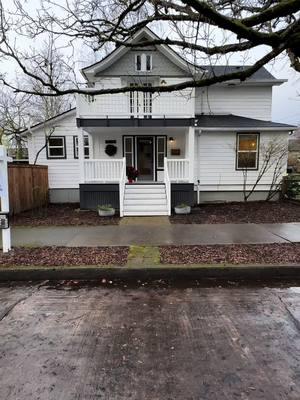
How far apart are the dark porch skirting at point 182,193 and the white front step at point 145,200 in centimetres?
44

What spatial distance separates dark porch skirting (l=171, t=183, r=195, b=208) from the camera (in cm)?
1174

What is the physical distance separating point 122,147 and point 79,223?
5832mm

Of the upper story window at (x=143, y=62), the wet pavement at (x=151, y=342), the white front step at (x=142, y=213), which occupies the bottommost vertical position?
the wet pavement at (x=151, y=342)

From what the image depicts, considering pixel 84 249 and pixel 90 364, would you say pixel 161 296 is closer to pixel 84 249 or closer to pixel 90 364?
pixel 90 364

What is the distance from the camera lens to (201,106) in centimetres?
1498

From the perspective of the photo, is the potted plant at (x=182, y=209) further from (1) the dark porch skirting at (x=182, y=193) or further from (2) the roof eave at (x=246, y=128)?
(2) the roof eave at (x=246, y=128)

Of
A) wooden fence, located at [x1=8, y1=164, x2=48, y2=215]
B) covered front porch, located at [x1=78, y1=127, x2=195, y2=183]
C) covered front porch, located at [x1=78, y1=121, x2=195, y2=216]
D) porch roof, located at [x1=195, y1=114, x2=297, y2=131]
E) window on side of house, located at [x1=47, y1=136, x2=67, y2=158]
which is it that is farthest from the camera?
window on side of house, located at [x1=47, y1=136, x2=67, y2=158]

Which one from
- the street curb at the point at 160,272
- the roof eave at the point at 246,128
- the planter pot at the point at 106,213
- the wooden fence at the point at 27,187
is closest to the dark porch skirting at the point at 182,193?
the planter pot at the point at 106,213

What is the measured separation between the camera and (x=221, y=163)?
536 inches

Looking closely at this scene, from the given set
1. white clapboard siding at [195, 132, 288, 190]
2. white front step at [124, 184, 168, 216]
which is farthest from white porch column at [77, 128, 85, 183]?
white clapboard siding at [195, 132, 288, 190]

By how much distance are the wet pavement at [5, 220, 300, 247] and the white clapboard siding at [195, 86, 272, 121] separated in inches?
300

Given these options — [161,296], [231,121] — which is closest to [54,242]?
[161,296]

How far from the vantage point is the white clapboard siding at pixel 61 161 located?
47.5 feet

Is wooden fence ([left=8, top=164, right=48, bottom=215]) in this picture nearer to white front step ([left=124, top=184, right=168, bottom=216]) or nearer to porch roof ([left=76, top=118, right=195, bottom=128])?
porch roof ([left=76, top=118, right=195, bottom=128])
